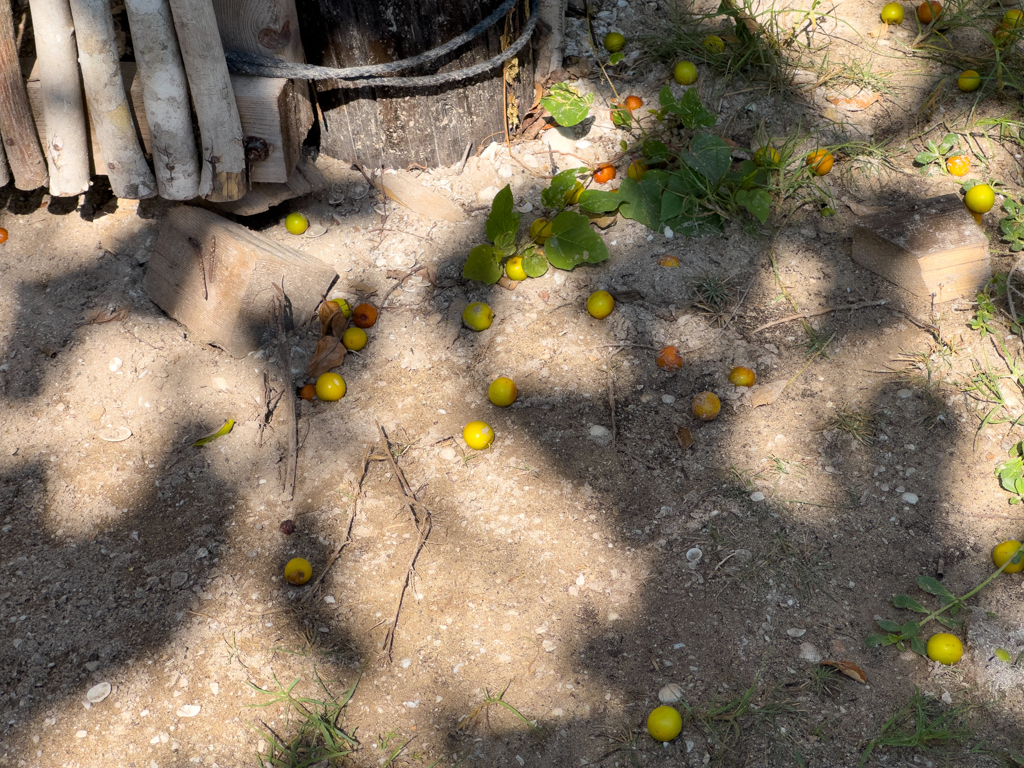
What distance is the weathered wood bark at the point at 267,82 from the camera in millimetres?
3010

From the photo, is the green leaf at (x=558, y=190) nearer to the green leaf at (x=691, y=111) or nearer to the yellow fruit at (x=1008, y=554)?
the green leaf at (x=691, y=111)

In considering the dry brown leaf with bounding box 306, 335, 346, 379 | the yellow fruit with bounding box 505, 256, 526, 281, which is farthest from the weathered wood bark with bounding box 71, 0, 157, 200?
the yellow fruit with bounding box 505, 256, 526, 281

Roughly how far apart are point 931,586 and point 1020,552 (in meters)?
0.27

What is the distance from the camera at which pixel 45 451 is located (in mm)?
2865

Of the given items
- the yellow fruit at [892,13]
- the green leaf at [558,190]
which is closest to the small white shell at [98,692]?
the green leaf at [558,190]

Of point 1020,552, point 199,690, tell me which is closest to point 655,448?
point 1020,552

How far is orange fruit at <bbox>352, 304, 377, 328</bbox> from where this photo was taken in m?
3.14

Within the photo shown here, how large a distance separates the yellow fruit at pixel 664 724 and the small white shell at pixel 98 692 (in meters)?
1.53

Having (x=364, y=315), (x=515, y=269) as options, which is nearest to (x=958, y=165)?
(x=515, y=269)

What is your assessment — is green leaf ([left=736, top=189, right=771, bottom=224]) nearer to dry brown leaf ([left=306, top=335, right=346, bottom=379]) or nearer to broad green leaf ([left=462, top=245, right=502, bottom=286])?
broad green leaf ([left=462, top=245, right=502, bottom=286])

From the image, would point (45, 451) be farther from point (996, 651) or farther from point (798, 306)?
point (996, 651)

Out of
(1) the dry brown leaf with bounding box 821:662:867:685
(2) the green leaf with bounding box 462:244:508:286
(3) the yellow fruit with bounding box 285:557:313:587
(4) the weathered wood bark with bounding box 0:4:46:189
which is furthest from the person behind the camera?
(2) the green leaf with bounding box 462:244:508:286

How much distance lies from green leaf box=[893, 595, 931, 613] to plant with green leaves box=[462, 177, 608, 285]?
61.5 inches

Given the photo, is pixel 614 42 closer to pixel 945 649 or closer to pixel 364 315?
pixel 364 315
